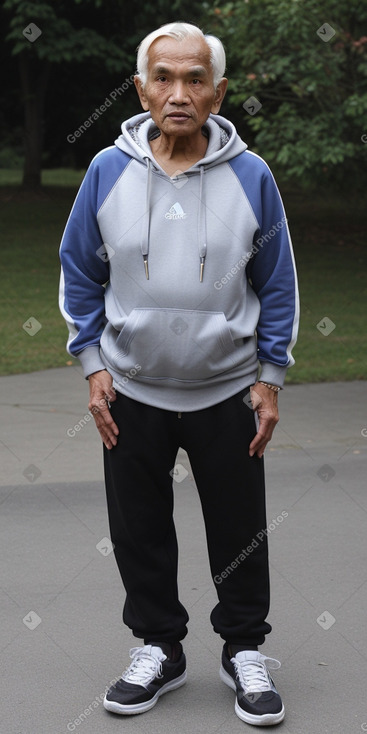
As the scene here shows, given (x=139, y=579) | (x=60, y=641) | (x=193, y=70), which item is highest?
(x=193, y=70)

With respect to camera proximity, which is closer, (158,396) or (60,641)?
(158,396)

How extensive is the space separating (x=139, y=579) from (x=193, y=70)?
1.49 metres

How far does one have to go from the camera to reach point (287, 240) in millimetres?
3326

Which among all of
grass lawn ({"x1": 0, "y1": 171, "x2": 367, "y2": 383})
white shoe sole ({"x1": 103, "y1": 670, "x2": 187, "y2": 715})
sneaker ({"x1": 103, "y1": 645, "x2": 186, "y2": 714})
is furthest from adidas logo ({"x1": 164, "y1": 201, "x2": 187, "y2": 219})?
grass lawn ({"x1": 0, "y1": 171, "x2": 367, "y2": 383})

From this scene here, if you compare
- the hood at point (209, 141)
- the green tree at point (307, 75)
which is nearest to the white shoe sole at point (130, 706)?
the hood at point (209, 141)

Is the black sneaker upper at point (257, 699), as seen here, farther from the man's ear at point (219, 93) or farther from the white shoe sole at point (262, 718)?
the man's ear at point (219, 93)

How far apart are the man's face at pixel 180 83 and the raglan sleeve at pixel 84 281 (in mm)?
280

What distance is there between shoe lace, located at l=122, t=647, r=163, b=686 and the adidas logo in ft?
4.41

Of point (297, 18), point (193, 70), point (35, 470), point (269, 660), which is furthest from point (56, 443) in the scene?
point (297, 18)

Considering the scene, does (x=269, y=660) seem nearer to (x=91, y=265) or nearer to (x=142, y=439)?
(x=142, y=439)

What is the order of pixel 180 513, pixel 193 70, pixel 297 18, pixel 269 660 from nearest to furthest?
1. pixel 193 70
2. pixel 269 660
3. pixel 180 513
4. pixel 297 18

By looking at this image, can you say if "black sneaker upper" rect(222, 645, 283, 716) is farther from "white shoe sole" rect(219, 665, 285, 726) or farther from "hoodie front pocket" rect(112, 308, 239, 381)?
"hoodie front pocket" rect(112, 308, 239, 381)

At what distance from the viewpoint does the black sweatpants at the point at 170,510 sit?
132 inches

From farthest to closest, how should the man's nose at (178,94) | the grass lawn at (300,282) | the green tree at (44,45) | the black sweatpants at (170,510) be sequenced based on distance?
1. the green tree at (44,45)
2. the grass lawn at (300,282)
3. the black sweatpants at (170,510)
4. the man's nose at (178,94)
